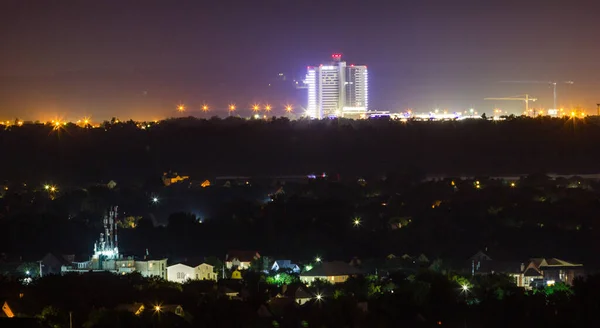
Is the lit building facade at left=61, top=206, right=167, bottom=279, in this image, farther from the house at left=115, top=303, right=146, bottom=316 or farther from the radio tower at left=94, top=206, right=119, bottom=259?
the house at left=115, top=303, right=146, bottom=316

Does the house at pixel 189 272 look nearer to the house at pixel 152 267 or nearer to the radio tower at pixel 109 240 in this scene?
the house at pixel 152 267

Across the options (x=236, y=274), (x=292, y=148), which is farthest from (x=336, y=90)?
(x=236, y=274)

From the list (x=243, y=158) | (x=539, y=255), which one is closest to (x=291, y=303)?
(x=539, y=255)

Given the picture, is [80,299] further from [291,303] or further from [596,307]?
[596,307]

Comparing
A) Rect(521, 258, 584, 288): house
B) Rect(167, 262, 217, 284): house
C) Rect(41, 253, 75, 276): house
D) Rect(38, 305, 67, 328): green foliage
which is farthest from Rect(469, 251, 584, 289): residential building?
Rect(38, 305, 67, 328): green foliage

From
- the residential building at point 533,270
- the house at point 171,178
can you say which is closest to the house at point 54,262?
Answer: the residential building at point 533,270
